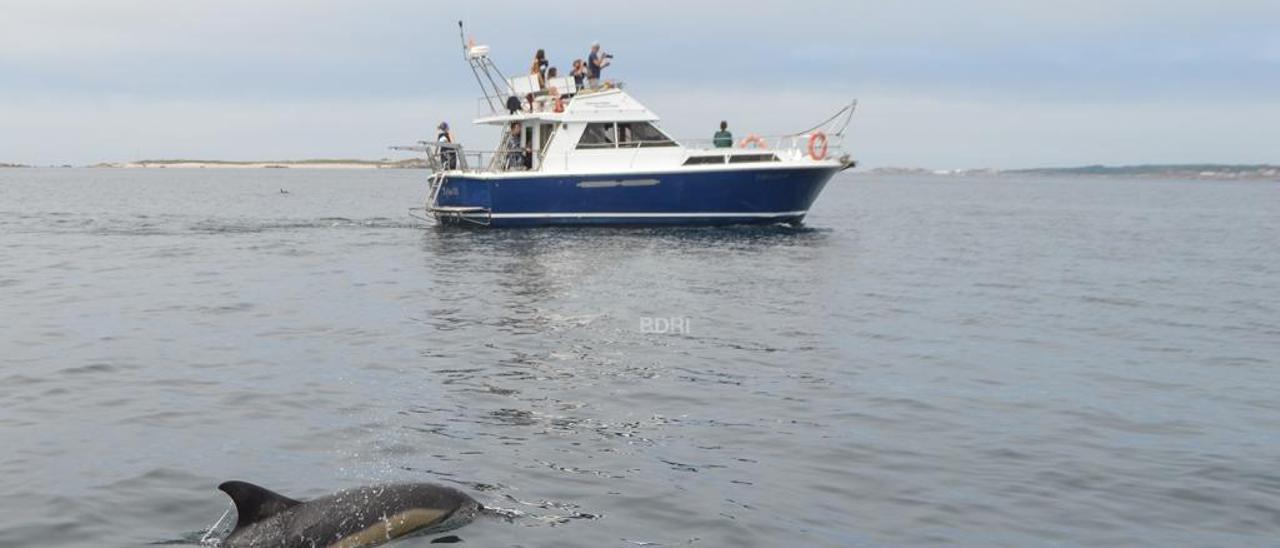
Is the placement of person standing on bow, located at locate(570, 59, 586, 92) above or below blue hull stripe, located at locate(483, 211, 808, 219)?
above

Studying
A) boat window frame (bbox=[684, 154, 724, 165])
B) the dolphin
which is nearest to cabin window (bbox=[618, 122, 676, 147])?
boat window frame (bbox=[684, 154, 724, 165])

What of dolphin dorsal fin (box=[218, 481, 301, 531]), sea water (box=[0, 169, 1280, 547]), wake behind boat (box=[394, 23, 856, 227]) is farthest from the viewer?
wake behind boat (box=[394, 23, 856, 227])

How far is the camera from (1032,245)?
37.7 m

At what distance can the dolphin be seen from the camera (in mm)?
7387

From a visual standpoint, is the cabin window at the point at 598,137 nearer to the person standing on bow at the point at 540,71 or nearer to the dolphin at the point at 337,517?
the person standing on bow at the point at 540,71

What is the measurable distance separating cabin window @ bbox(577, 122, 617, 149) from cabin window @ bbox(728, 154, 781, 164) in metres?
3.57

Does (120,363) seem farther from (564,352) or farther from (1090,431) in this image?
(1090,431)

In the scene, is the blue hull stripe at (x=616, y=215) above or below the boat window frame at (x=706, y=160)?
below

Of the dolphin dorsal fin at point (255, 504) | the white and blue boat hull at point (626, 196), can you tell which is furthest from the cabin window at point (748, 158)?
the dolphin dorsal fin at point (255, 504)

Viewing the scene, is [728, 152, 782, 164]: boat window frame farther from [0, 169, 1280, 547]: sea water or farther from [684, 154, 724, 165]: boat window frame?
[0, 169, 1280, 547]: sea water

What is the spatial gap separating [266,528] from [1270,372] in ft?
42.3

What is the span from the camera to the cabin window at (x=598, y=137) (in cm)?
3544

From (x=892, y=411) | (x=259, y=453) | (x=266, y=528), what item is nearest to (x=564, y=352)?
(x=892, y=411)

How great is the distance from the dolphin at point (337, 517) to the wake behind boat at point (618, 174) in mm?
27229
